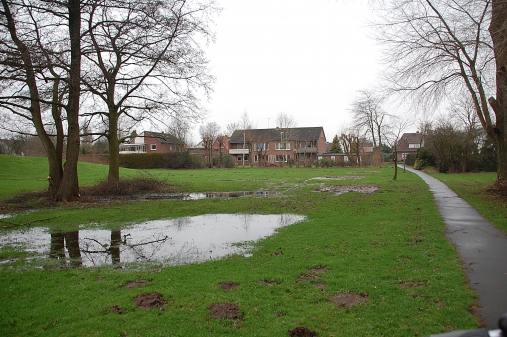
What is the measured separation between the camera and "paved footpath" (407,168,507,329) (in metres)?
4.67

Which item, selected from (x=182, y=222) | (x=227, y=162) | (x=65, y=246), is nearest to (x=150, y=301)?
(x=65, y=246)

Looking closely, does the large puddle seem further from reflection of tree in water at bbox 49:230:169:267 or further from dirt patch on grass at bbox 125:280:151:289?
dirt patch on grass at bbox 125:280:151:289

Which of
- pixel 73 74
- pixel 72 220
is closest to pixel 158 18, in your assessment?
pixel 73 74

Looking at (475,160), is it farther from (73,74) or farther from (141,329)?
(141,329)

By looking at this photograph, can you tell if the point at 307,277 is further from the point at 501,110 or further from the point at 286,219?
the point at 501,110

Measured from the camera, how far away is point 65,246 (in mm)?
8914

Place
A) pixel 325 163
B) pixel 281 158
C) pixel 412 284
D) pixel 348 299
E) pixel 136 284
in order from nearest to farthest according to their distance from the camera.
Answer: pixel 348 299 < pixel 412 284 < pixel 136 284 < pixel 325 163 < pixel 281 158

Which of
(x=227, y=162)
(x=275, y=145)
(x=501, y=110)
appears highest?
(x=275, y=145)

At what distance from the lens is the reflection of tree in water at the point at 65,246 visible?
25.2 feet

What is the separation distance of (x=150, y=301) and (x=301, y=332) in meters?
2.24

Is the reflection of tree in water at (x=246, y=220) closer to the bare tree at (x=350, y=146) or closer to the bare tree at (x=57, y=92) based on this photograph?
the bare tree at (x=57, y=92)

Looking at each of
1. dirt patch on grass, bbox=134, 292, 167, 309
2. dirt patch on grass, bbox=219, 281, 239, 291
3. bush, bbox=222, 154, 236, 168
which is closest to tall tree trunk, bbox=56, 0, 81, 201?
dirt patch on grass, bbox=134, 292, 167, 309

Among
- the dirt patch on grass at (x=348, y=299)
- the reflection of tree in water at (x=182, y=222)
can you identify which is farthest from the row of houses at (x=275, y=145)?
the dirt patch on grass at (x=348, y=299)

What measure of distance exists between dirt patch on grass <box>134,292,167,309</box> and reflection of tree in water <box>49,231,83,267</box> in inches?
108
